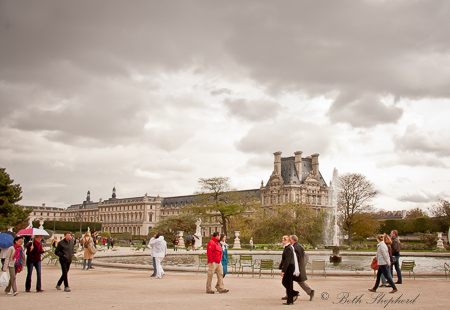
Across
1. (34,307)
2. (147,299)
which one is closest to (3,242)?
(34,307)

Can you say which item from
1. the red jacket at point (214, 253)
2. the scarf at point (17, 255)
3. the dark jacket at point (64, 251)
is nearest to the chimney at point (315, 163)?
the red jacket at point (214, 253)

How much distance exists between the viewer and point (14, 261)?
38.0 feet

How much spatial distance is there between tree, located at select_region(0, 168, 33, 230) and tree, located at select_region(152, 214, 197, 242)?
1599 centimetres

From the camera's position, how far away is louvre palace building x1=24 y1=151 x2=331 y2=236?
92.0m

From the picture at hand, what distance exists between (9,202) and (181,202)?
3236 inches

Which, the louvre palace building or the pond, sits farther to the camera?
the louvre palace building

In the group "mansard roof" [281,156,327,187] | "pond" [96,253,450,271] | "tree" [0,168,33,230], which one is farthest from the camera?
"mansard roof" [281,156,327,187]

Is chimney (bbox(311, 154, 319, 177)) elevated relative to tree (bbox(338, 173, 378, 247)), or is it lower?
elevated

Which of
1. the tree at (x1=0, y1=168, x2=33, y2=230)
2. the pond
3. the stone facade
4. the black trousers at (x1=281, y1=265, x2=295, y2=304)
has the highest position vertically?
the stone facade

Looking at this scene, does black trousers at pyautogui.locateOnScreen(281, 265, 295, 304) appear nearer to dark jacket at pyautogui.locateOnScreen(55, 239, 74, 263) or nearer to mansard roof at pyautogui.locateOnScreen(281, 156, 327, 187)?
dark jacket at pyautogui.locateOnScreen(55, 239, 74, 263)

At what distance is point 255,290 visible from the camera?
42.5 ft

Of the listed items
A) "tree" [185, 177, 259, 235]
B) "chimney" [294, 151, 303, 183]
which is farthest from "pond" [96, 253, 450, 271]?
"chimney" [294, 151, 303, 183]

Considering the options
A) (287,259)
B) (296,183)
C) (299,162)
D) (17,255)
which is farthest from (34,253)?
(299,162)

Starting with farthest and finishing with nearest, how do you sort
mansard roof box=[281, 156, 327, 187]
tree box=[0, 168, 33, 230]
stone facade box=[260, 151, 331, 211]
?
mansard roof box=[281, 156, 327, 187] → stone facade box=[260, 151, 331, 211] → tree box=[0, 168, 33, 230]
